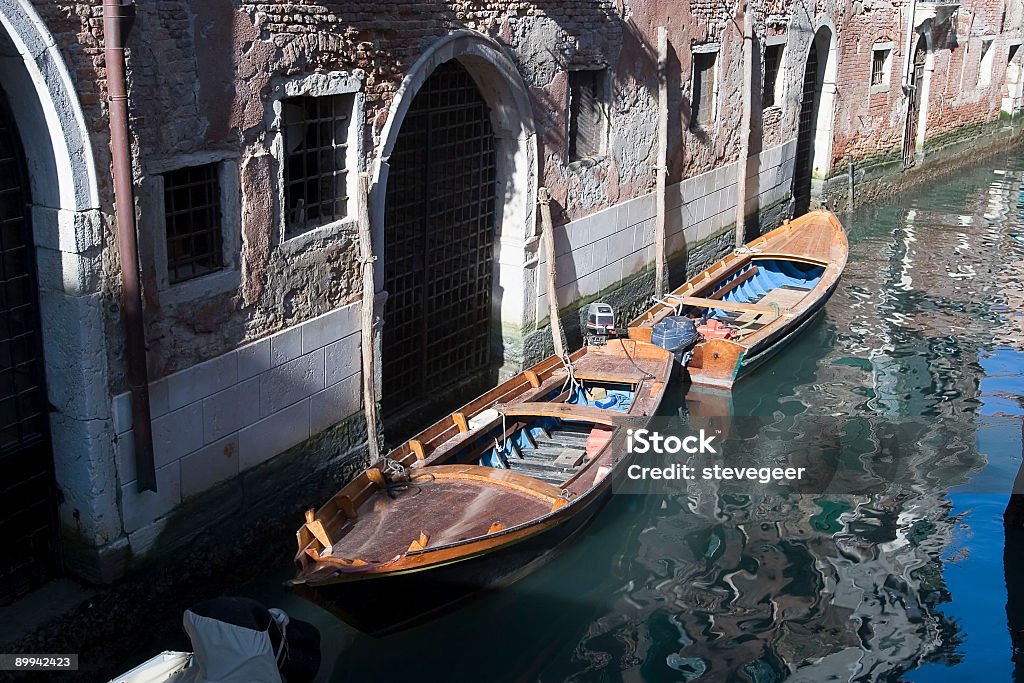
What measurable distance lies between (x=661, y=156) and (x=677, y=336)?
222 centimetres

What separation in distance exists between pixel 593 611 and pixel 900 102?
48.0 ft

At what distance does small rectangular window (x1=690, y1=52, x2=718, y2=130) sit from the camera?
12.3 metres

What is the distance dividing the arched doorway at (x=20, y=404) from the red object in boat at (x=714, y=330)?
6.21 metres

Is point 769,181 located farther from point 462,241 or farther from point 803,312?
point 462,241

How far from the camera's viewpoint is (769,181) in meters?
14.8

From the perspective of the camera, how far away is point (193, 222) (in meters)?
6.39

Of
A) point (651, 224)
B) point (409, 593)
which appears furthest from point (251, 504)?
point (651, 224)

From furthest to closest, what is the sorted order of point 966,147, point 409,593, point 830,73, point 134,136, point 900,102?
point 966,147, point 900,102, point 830,73, point 409,593, point 134,136

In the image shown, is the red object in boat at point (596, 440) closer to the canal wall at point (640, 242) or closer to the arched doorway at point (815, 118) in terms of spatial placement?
the canal wall at point (640, 242)

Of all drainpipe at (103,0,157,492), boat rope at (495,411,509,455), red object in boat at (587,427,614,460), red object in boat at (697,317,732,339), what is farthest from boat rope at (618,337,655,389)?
drainpipe at (103,0,157,492)

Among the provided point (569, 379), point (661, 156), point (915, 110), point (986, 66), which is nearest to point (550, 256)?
point (569, 379)

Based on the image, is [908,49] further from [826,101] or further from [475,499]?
[475,499]

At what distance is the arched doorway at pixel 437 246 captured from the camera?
836 cm

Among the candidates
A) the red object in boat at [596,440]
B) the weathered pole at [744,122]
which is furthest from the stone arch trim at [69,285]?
the weathered pole at [744,122]
